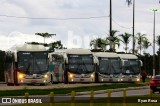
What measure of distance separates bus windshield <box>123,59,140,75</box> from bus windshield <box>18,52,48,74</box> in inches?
600

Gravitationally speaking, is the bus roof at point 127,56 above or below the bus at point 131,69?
above

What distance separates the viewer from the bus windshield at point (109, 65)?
2414 inches

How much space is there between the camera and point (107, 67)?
61.5 meters

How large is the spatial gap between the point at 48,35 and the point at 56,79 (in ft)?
188

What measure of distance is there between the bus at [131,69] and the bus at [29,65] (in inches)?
575

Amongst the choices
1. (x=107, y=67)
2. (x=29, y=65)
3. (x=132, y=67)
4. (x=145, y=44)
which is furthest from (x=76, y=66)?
(x=145, y=44)

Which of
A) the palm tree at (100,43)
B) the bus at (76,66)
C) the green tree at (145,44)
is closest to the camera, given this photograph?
the bus at (76,66)

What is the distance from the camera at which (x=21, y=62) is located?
4981 centimetres

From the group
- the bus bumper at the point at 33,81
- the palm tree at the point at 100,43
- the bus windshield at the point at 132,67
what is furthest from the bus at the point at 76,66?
the palm tree at the point at 100,43

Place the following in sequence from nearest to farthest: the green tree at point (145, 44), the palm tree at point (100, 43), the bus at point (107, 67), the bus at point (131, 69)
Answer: the bus at point (107, 67) → the bus at point (131, 69) → the palm tree at point (100, 43) → the green tree at point (145, 44)

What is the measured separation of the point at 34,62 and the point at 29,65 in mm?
539

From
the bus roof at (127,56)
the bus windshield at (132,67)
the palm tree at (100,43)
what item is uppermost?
the palm tree at (100,43)

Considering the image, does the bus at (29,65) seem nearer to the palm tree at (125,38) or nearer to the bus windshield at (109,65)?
the bus windshield at (109,65)

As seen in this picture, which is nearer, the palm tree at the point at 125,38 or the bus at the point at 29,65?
the bus at the point at 29,65
